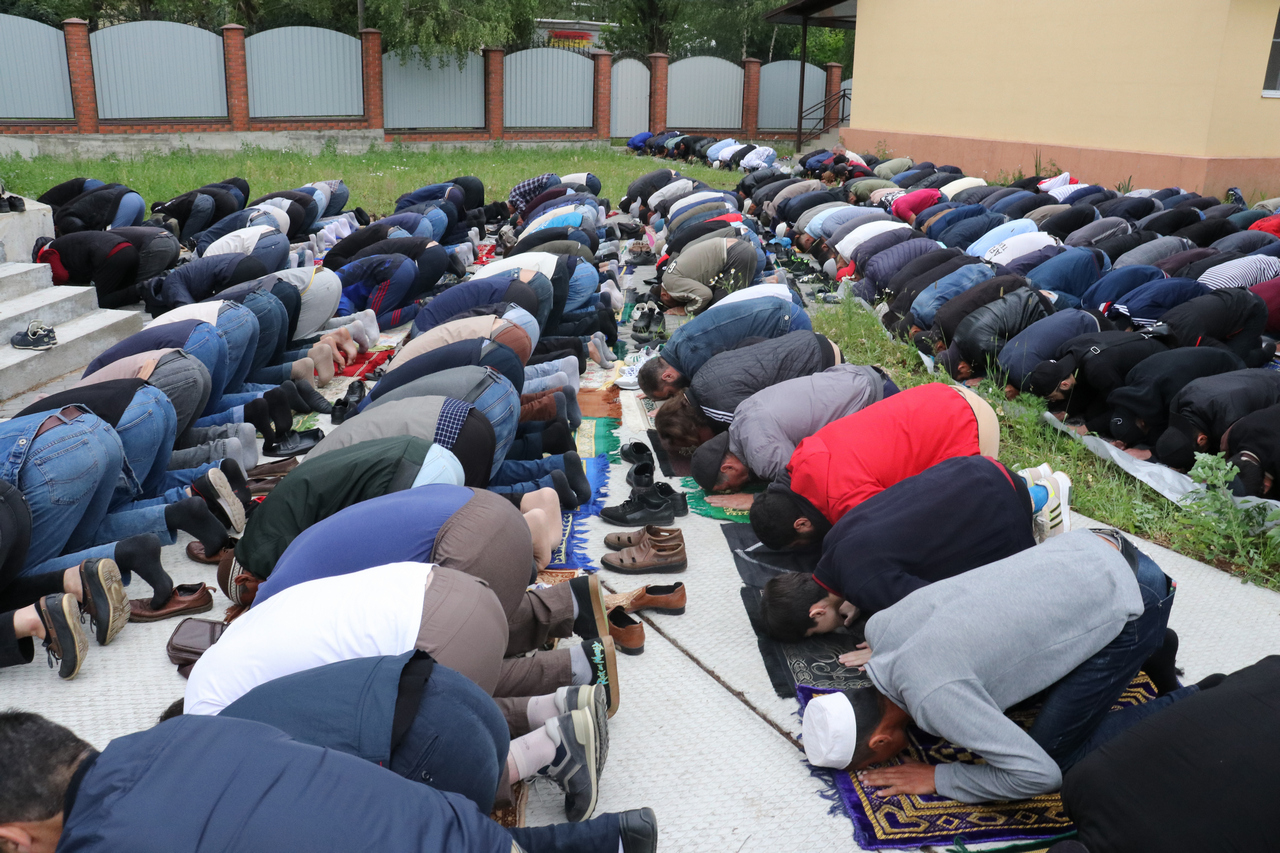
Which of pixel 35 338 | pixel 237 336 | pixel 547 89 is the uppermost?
pixel 547 89

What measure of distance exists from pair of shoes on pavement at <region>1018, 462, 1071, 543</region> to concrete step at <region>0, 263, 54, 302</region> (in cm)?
653

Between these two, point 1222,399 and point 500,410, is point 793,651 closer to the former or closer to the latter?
point 500,410

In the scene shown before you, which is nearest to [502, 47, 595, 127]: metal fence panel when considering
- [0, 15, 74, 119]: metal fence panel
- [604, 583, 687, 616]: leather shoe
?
[0, 15, 74, 119]: metal fence panel

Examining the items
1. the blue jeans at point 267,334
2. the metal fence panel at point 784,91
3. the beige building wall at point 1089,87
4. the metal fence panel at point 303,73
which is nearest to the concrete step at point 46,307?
the blue jeans at point 267,334

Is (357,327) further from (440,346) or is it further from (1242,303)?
(1242,303)

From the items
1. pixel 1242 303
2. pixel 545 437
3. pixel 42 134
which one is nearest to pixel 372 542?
pixel 545 437

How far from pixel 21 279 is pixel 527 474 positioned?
4613mm

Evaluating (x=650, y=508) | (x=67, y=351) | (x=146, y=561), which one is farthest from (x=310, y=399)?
(x=650, y=508)

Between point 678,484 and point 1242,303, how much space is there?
3.55 meters

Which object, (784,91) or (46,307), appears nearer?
(46,307)

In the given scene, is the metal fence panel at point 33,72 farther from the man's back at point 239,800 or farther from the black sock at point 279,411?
the man's back at point 239,800

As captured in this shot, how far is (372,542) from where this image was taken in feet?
8.99

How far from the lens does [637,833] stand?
7.20 ft

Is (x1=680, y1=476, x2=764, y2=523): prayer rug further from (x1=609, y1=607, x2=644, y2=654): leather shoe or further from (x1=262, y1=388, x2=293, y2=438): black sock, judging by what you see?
(x1=262, y1=388, x2=293, y2=438): black sock
